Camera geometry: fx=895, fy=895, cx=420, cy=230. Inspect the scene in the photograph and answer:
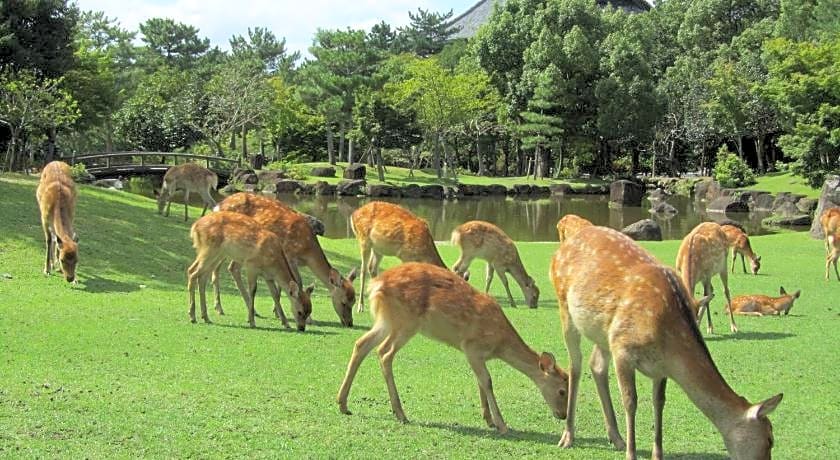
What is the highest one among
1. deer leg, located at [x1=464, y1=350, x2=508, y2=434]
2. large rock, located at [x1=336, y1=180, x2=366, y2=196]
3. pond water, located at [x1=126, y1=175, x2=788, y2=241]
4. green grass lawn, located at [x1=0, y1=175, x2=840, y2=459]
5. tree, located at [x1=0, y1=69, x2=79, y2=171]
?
tree, located at [x1=0, y1=69, x2=79, y2=171]

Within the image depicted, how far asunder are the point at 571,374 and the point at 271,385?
2.64 m

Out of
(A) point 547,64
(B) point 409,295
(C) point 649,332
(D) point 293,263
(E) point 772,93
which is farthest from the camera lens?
(A) point 547,64

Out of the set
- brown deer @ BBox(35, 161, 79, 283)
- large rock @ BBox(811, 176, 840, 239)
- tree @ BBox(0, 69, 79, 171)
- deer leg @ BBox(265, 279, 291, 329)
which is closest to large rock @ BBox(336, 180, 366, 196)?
tree @ BBox(0, 69, 79, 171)

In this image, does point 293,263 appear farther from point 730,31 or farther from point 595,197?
point 730,31

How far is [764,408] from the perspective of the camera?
5.28 metres

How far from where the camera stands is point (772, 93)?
44.0 m

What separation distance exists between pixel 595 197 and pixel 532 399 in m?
45.3

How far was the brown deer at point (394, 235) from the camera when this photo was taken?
13266 mm

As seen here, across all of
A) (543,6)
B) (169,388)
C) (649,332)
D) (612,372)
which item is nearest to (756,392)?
(612,372)

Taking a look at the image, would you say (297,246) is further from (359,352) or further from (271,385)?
(359,352)

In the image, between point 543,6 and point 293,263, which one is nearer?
point 293,263

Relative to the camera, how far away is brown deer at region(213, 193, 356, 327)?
36.3ft

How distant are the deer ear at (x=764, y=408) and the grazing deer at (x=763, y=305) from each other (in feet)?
28.1

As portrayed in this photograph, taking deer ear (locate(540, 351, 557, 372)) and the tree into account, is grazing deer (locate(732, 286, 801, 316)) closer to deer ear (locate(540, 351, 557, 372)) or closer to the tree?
deer ear (locate(540, 351, 557, 372))
